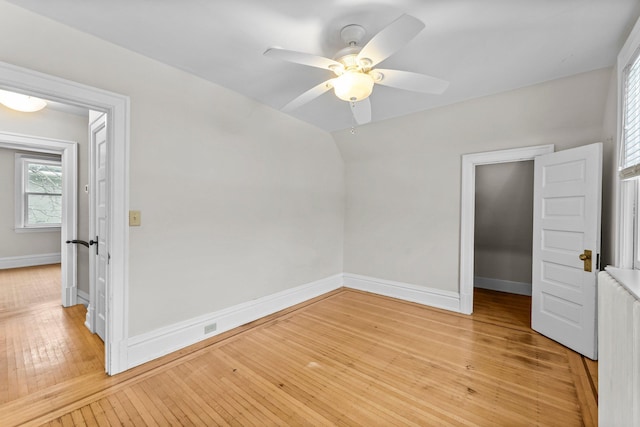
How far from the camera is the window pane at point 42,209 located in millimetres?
5773

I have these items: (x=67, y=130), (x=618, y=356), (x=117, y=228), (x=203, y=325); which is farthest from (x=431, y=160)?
(x=67, y=130)

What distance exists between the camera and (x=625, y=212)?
2.01 meters

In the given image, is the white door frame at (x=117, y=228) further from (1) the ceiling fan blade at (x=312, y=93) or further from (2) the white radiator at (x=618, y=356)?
(2) the white radiator at (x=618, y=356)

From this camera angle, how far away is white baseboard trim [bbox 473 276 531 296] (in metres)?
4.25

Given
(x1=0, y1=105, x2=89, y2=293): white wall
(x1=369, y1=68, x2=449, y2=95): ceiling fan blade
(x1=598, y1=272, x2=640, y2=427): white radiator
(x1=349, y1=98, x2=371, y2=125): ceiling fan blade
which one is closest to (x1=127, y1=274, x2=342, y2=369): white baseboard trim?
(x1=0, y1=105, x2=89, y2=293): white wall

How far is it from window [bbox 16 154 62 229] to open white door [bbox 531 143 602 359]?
8672 millimetres

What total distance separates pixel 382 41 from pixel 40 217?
25.7 ft

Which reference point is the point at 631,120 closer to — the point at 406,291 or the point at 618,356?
the point at 618,356

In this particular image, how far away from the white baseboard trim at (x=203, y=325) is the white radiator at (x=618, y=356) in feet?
9.25

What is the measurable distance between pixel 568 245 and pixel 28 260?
8971mm

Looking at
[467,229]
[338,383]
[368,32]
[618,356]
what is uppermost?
[368,32]

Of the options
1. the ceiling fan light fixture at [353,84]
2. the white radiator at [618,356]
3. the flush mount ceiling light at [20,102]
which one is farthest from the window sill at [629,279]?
the flush mount ceiling light at [20,102]

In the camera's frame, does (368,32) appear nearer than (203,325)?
Yes

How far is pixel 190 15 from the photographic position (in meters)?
1.76
